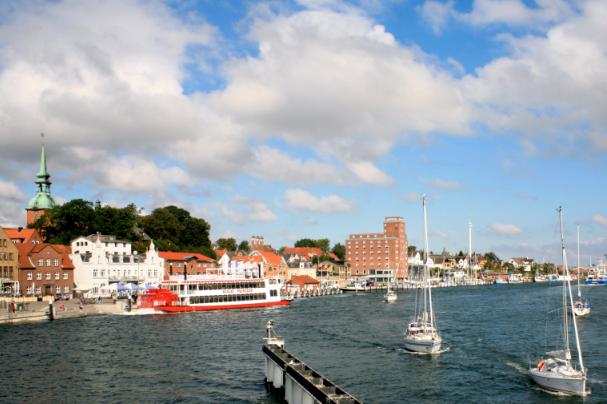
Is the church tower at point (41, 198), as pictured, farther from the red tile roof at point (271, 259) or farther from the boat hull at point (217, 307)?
the boat hull at point (217, 307)

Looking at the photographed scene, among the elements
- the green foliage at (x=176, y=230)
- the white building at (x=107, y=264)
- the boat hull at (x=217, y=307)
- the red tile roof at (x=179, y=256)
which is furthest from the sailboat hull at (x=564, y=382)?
the green foliage at (x=176, y=230)

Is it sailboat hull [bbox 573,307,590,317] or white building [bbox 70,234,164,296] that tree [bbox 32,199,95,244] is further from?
sailboat hull [bbox 573,307,590,317]

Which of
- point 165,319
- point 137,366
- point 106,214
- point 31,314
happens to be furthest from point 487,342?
point 106,214

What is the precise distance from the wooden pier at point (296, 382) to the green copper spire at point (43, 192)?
141 m

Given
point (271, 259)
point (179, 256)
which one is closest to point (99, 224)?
point (179, 256)

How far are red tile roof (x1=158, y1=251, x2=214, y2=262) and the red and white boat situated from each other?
30.7m

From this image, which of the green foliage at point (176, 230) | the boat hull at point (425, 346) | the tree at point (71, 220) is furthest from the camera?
the green foliage at point (176, 230)

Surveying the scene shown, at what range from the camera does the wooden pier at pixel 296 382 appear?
29312 mm

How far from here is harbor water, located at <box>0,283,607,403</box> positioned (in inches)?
1624

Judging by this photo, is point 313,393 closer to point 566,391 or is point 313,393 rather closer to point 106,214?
point 566,391

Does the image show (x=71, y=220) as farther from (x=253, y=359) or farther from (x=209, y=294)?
(x=253, y=359)

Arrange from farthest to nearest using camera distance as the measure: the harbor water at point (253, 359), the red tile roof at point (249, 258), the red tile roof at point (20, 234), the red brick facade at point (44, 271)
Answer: the red tile roof at point (249, 258)
the red tile roof at point (20, 234)
the red brick facade at point (44, 271)
the harbor water at point (253, 359)

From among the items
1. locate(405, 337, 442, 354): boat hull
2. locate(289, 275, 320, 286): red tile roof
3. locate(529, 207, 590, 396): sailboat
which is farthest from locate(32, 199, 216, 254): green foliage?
locate(529, 207, 590, 396): sailboat

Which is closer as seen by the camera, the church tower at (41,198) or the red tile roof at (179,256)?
the red tile roof at (179,256)
